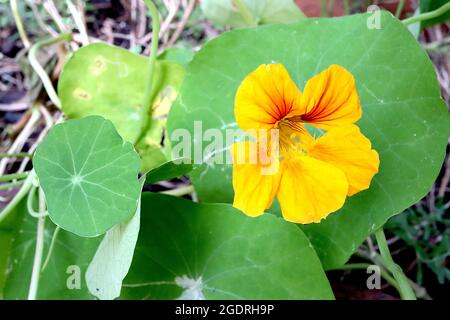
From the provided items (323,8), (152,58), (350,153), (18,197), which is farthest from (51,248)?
(323,8)

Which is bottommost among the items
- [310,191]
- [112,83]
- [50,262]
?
[50,262]

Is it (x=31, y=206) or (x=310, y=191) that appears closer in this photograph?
(x=310, y=191)

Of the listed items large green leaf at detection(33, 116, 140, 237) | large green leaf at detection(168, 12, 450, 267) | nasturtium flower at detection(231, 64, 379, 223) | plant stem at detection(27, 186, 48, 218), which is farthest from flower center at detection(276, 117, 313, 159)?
plant stem at detection(27, 186, 48, 218)

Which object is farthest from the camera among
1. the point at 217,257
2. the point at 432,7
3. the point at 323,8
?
the point at 323,8

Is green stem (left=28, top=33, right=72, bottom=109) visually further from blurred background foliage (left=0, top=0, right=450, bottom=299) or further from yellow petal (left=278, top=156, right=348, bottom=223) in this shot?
yellow petal (left=278, top=156, right=348, bottom=223)

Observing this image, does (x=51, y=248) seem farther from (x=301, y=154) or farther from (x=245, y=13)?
(x=245, y=13)

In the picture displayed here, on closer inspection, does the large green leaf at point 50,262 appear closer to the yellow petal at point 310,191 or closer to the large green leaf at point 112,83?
the large green leaf at point 112,83
